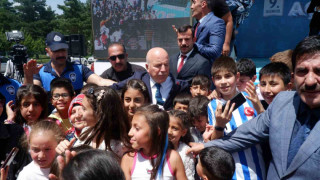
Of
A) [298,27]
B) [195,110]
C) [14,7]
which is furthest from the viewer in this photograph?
[14,7]

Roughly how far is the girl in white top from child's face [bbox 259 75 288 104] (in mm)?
1229

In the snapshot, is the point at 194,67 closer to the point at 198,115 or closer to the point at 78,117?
the point at 198,115

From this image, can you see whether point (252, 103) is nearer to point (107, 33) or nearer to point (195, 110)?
point (195, 110)

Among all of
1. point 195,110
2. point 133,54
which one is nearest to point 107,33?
point 133,54

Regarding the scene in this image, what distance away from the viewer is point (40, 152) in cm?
195

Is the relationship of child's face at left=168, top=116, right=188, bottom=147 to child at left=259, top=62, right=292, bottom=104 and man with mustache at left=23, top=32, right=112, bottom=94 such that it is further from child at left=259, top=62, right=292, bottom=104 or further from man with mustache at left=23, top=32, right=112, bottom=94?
man with mustache at left=23, top=32, right=112, bottom=94

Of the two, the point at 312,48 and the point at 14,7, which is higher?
the point at 14,7

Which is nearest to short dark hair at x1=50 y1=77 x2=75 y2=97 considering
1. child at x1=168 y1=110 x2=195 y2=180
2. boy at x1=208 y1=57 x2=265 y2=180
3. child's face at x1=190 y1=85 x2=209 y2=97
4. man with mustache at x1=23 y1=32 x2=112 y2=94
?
man with mustache at x1=23 y1=32 x2=112 y2=94

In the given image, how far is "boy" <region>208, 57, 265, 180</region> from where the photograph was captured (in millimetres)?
1764

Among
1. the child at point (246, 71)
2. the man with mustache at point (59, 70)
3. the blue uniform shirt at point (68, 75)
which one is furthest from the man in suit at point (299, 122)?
the blue uniform shirt at point (68, 75)

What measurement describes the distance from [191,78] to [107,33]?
5633 mm

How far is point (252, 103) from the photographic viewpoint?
202 cm

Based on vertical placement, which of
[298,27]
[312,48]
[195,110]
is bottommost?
[195,110]

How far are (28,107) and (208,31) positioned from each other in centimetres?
227
